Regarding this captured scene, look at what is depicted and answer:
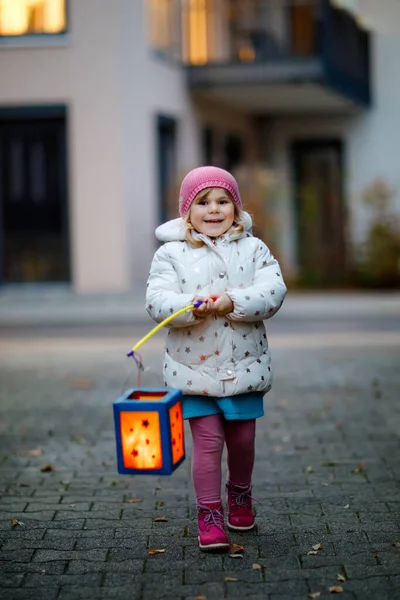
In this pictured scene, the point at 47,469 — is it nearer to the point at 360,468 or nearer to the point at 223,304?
the point at 360,468

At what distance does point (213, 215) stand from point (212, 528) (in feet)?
4.07

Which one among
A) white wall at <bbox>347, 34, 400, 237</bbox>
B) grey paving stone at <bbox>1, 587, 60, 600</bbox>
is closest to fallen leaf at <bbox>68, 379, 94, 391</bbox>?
grey paving stone at <bbox>1, 587, 60, 600</bbox>

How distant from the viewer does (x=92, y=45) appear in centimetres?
1884

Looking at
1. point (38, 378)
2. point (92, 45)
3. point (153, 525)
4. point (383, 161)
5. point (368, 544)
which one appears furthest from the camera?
point (383, 161)

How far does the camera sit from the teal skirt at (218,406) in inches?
182

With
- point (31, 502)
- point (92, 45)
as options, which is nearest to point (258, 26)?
point (92, 45)

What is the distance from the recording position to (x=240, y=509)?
4832 mm

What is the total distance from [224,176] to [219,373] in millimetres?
799

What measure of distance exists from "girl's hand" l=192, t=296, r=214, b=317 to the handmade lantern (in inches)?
12.5

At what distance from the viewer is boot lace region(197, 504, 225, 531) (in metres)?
4.54

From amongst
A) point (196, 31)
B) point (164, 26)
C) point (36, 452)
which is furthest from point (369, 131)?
point (36, 452)

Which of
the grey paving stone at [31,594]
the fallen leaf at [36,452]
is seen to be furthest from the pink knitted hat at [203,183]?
the fallen leaf at [36,452]

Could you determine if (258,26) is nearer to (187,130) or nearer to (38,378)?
(187,130)

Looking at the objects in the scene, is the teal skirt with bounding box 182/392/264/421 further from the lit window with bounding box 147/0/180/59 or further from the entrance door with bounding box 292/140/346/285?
the lit window with bounding box 147/0/180/59
